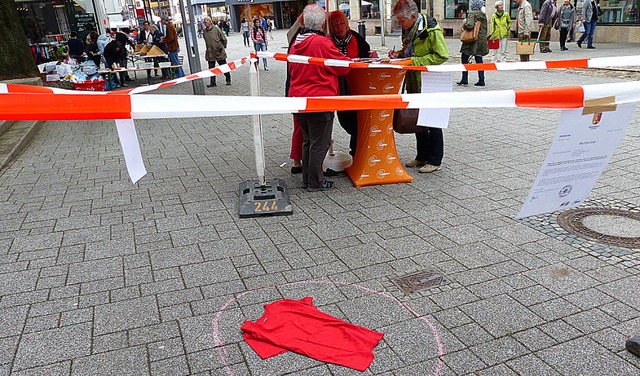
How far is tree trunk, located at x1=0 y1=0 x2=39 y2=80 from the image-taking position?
11203 millimetres

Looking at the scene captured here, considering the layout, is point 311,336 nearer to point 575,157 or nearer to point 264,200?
point 575,157

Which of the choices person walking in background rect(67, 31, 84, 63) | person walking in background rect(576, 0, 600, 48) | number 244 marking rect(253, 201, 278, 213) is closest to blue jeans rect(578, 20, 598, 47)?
person walking in background rect(576, 0, 600, 48)

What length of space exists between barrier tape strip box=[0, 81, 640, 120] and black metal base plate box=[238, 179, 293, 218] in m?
2.17

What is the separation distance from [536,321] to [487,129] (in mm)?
5497

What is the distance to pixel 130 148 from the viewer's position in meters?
3.08

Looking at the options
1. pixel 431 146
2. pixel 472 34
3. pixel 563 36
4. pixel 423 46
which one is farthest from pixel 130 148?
pixel 563 36

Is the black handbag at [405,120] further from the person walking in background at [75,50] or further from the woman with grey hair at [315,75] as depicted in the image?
the person walking in background at [75,50]

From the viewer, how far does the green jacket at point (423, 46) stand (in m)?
5.66

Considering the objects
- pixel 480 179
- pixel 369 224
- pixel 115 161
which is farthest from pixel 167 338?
pixel 115 161

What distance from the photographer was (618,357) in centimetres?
289

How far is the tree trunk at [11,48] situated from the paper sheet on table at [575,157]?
1196 centimetres

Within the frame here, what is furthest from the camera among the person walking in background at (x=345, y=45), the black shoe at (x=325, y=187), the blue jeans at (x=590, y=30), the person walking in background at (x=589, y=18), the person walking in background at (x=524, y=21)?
the blue jeans at (x=590, y=30)

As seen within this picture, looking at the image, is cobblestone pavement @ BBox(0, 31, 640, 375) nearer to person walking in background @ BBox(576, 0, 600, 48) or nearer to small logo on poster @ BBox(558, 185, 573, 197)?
small logo on poster @ BBox(558, 185, 573, 197)

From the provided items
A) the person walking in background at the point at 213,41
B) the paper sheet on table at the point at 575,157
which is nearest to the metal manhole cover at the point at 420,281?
the paper sheet on table at the point at 575,157
